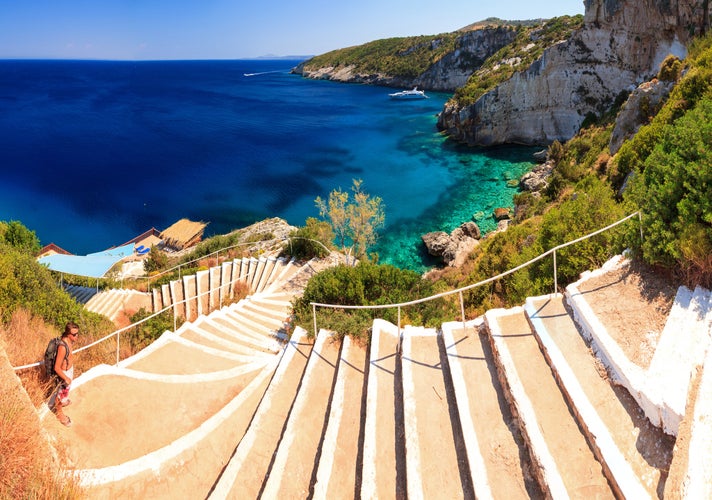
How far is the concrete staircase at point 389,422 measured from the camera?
356cm

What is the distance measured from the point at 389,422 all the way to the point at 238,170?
137ft

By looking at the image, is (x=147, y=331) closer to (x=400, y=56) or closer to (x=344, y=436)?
(x=344, y=436)

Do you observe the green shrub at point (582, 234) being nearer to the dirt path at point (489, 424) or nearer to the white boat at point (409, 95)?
the dirt path at point (489, 424)

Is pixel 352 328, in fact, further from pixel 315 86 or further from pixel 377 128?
pixel 315 86

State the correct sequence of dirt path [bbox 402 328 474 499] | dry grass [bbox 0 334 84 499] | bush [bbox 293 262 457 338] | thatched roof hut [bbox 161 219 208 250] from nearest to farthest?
dry grass [bbox 0 334 84 499], dirt path [bbox 402 328 474 499], bush [bbox 293 262 457 338], thatched roof hut [bbox 161 219 208 250]

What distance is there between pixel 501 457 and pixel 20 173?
191ft

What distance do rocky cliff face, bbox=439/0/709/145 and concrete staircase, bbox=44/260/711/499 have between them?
32751 mm

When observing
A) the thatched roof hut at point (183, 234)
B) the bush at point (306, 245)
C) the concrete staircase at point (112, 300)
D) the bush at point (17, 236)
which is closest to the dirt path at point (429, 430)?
the bush at point (306, 245)

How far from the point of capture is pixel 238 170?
139 feet

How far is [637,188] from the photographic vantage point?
5824mm

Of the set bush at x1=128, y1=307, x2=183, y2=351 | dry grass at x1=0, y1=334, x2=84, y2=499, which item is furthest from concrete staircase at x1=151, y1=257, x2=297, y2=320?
dry grass at x1=0, y1=334, x2=84, y2=499

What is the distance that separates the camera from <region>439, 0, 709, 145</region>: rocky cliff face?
28.1 m

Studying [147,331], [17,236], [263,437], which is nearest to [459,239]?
[147,331]

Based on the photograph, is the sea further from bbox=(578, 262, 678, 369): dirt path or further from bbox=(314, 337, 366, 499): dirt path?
bbox=(578, 262, 678, 369): dirt path
